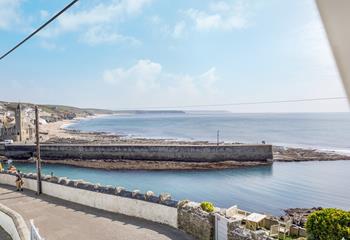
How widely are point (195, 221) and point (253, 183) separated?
966 inches

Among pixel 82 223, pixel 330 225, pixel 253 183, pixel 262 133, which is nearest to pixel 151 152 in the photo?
pixel 253 183

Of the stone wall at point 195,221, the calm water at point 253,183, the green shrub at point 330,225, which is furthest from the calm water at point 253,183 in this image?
the green shrub at point 330,225

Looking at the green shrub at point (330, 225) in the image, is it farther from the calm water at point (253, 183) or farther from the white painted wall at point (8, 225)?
the calm water at point (253, 183)

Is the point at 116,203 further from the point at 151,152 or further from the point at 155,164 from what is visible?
the point at 151,152

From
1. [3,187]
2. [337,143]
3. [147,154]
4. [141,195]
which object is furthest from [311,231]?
[337,143]

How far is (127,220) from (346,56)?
12.0 m

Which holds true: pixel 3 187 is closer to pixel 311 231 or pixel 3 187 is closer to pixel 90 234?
pixel 90 234

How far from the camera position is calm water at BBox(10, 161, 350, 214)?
2747 centimetres

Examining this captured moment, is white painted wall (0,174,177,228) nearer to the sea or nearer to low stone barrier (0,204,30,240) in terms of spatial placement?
low stone barrier (0,204,30,240)

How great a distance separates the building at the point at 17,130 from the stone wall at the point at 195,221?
5737 centimetres

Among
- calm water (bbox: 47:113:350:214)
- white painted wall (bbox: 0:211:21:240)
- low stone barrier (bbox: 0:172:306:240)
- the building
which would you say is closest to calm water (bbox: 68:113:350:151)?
calm water (bbox: 47:113:350:214)

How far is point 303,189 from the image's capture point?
104ft

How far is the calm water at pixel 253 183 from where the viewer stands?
90.1 feet

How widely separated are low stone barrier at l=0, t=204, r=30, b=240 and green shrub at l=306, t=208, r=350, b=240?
7.94m
